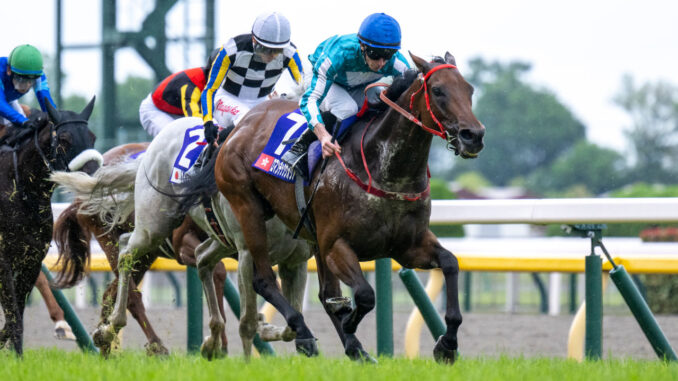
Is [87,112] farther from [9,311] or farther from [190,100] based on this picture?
[9,311]

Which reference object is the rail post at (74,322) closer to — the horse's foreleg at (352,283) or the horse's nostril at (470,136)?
the horse's foreleg at (352,283)

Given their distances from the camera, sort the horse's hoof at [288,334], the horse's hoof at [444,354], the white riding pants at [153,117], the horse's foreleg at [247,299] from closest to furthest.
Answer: the horse's hoof at [444,354] → the horse's hoof at [288,334] → the horse's foreleg at [247,299] → the white riding pants at [153,117]

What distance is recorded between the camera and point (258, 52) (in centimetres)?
552

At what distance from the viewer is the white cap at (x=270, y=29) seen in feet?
17.7

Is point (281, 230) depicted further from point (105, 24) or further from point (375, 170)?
point (105, 24)

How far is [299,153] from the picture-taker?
4.79 m

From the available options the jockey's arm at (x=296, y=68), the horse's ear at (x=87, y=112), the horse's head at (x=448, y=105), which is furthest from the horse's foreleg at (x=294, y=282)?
the horse's head at (x=448, y=105)

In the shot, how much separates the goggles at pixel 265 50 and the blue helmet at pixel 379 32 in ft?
3.55

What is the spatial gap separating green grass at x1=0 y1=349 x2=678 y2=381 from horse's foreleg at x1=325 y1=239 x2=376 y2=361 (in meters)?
0.13

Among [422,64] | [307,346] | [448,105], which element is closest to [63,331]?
[307,346]

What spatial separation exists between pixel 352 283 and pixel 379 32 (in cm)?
102

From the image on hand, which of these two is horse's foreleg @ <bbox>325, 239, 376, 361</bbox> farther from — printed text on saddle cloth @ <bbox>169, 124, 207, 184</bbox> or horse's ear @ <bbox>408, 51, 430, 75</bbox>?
printed text on saddle cloth @ <bbox>169, 124, 207, 184</bbox>

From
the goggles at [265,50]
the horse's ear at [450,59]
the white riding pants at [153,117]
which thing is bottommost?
the white riding pants at [153,117]

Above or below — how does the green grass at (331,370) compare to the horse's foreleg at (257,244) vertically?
below
